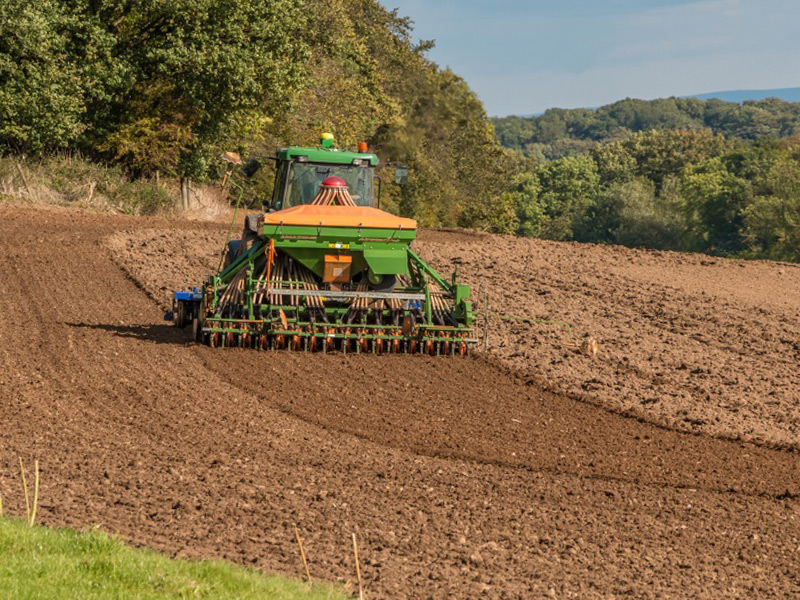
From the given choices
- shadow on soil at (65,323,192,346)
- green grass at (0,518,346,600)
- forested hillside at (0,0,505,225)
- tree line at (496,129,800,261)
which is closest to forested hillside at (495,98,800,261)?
tree line at (496,129,800,261)

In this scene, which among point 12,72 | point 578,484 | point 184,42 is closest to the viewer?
point 578,484

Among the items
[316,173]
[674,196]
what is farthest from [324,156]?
[674,196]

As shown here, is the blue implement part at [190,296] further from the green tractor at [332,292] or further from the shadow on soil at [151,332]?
the green tractor at [332,292]

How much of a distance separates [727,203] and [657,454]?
74136 mm

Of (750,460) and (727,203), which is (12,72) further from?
(727,203)

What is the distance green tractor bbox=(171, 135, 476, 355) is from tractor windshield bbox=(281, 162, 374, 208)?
0.67m

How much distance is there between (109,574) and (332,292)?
8.03m

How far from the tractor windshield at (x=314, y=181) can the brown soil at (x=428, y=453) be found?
244 cm

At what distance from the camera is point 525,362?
571 inches

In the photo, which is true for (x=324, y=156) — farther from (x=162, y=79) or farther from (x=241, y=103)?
(x=162, y=79)

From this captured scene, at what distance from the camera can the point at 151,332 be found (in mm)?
15375

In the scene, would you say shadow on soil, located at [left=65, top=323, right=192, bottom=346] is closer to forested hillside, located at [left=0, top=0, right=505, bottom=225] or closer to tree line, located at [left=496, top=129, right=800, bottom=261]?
forested hillside, located at [left=0, top=0, right=505, bottom=225]

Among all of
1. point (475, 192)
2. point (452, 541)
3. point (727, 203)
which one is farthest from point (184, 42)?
point (727, 203)

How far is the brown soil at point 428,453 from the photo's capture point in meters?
7.26
